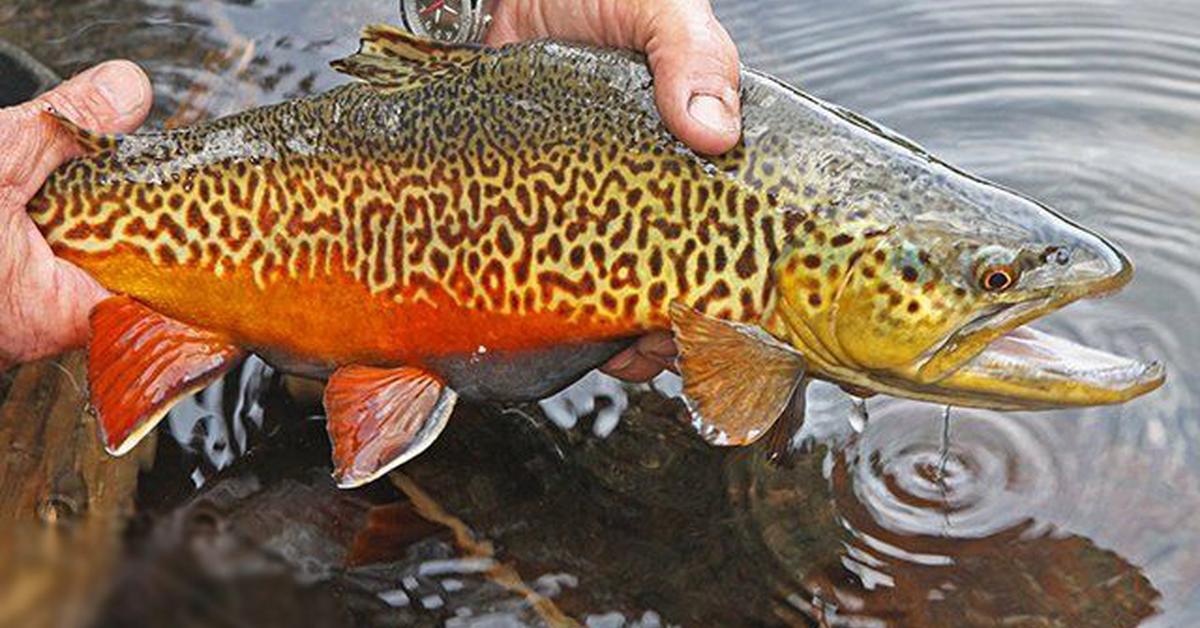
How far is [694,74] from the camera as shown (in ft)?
11.0

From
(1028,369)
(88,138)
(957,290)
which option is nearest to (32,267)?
(88,138)

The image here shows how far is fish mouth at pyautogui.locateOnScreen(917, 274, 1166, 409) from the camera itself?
3.17 m

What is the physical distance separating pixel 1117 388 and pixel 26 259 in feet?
8.65

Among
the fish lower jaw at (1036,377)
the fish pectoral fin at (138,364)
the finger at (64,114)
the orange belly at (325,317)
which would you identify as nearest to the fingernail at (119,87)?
the finger at (64,114)

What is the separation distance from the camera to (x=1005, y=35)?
583 centimetres

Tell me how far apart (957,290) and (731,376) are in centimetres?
52

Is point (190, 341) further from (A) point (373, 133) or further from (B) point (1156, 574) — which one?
(B) point (1156, 574)

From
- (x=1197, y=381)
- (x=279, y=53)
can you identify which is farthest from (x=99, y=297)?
(x=1197, y=381)

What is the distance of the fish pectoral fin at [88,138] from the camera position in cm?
363

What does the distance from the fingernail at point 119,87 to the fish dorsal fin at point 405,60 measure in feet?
3.39

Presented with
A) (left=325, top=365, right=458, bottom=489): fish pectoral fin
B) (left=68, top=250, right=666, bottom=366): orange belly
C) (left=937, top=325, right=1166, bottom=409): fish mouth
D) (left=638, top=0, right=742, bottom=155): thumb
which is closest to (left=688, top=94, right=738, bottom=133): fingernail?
(left=638, top=0, right=742, bottom=155): thumb

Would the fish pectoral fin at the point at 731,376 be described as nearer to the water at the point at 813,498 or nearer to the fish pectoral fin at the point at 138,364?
the water at the point at 813,498

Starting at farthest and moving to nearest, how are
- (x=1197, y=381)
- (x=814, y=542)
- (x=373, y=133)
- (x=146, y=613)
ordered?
(x=1197, y=381)
(x=814, y=542)
(x=373, y=133)
(x=146, y=613)

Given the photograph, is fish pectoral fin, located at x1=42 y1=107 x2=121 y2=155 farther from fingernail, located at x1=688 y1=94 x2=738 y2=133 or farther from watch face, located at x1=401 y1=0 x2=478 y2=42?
fingernail, located at x1=688 y1=94 x2=738 y2=133
